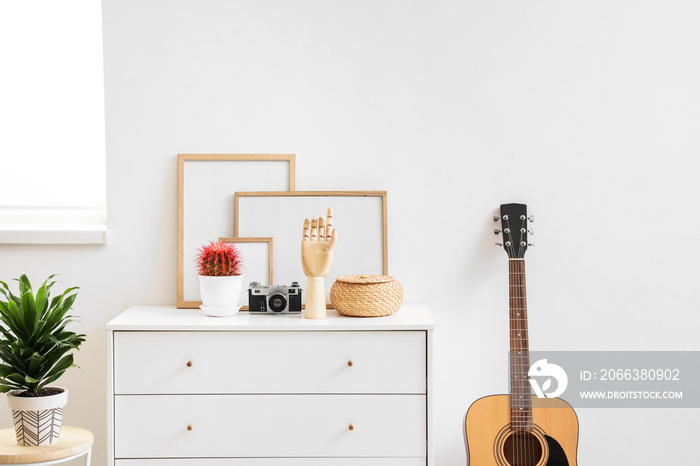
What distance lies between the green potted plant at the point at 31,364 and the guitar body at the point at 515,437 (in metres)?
1.17

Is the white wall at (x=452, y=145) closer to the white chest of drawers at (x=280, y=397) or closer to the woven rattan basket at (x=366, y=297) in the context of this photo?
the woven rattan basket at (x=366, y=297)

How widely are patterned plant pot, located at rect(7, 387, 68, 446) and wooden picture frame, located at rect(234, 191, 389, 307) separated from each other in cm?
72

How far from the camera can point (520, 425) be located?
181 centimetres

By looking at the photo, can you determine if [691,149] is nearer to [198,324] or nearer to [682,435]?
[682,435]

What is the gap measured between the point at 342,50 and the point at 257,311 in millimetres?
885

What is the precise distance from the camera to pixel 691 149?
1996mm

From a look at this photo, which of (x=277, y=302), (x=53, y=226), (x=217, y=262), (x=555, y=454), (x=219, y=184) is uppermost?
(x=219, y=184)

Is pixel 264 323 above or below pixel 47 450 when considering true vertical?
above

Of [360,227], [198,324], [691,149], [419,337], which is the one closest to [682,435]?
[691,149]

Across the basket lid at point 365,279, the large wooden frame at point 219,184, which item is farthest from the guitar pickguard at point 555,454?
the large wooden frame at point 219,184

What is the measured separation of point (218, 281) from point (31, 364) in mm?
532

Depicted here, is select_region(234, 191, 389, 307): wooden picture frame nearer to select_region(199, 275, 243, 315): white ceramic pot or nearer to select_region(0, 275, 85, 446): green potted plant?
select_region(199, 275, 243, 315): white ceramic pot

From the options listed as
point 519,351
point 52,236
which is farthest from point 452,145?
point 52,236

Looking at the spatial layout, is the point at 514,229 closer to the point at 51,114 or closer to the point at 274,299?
the point at 274,299
